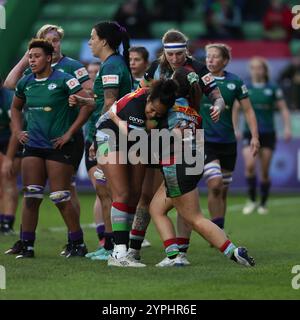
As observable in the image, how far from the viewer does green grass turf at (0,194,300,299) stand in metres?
8.27

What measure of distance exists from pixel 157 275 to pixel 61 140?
210 centimetres

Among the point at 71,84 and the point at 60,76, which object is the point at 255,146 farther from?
the point at 60,76

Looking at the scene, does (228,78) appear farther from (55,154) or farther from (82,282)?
(82,282)

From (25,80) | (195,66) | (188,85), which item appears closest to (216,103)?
(195,66)

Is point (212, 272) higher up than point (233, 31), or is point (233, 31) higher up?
point (233, 31)

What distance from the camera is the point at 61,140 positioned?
1066 centimetres

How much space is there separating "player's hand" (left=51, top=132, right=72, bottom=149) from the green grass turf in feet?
3.93

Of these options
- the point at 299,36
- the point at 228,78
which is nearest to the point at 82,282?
the point at 228,78

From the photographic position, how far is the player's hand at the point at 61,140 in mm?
10656

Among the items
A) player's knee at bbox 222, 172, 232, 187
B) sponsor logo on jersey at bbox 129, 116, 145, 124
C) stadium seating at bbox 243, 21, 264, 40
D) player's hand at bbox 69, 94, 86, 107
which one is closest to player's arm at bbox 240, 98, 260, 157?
player's knee at bbox 222, 172, 232, 187

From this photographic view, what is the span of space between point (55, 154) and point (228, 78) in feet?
9.43

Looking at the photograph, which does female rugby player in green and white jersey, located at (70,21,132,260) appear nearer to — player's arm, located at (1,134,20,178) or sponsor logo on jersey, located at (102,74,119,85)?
sponsor logo on jersey, located at (102,74,119,85)

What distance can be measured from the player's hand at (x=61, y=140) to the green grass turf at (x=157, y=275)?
1.20 meters
